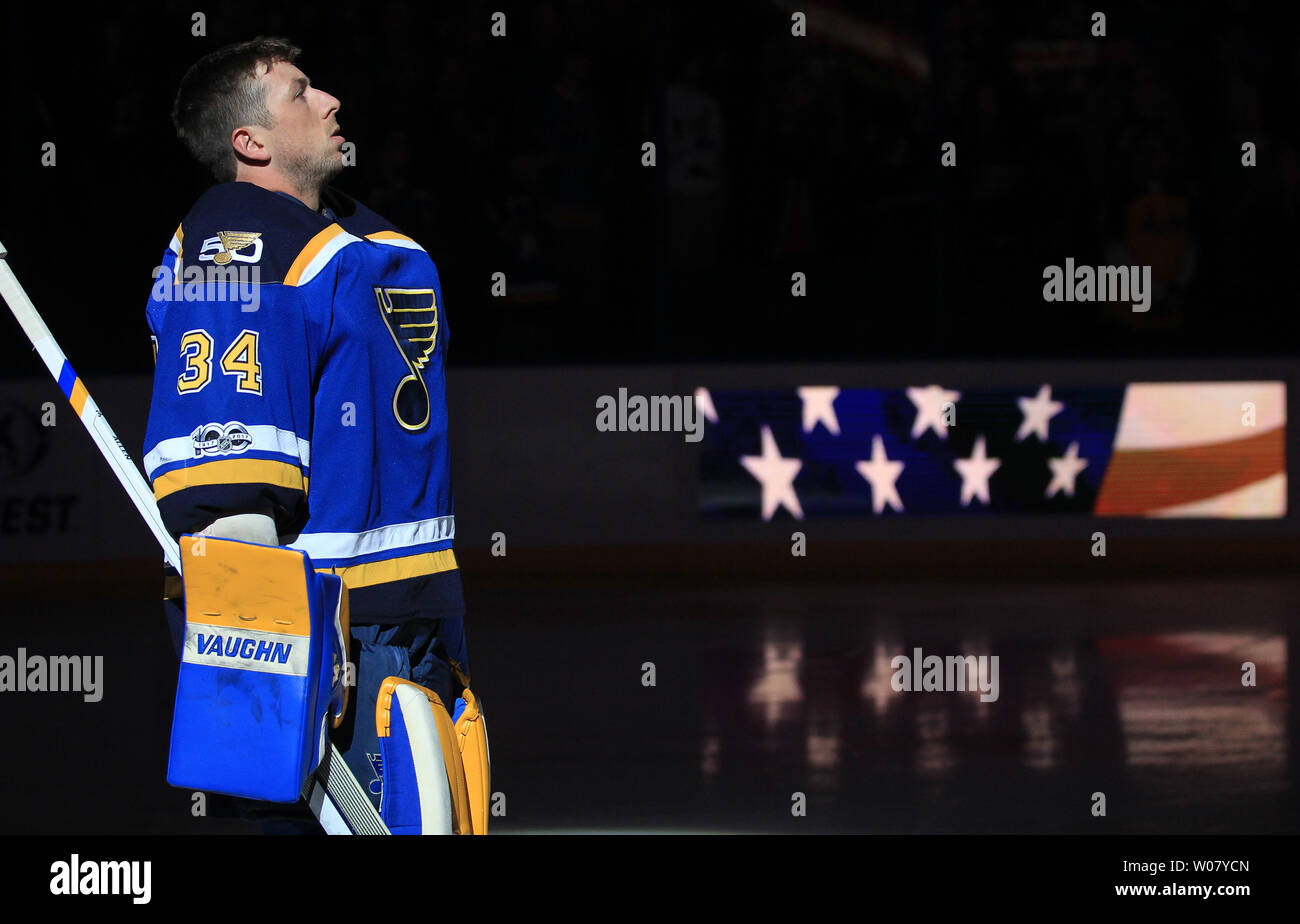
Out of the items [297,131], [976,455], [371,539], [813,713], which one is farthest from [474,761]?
[976,455]

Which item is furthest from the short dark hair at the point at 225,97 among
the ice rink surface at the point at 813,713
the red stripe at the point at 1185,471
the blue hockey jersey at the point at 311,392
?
the red stripe at the point at 1185,471

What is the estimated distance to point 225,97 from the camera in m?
2.80

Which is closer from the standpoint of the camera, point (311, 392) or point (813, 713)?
point (311, 392)

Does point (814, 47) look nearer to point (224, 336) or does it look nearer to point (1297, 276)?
point (1297, 276)

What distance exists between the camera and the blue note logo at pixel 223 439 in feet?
8.43

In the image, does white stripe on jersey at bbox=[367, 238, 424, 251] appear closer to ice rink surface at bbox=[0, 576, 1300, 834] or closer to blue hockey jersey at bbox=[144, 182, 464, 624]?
blue hockey jersey at bbox=[144, 182, 464, 624]

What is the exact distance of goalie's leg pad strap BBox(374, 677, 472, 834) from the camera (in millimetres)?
2775

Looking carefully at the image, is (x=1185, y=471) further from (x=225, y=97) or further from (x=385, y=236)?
(x=225, y=97)

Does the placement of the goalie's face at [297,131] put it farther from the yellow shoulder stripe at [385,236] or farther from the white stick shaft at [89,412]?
the white stick shaft at [89,412]

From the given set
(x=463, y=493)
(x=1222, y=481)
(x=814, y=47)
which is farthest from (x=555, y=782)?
(x=814, y=47)

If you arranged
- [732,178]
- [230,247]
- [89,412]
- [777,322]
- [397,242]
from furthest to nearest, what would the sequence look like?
[732,178] → [777,322] → [397,242] → [89,412] → [230,247]

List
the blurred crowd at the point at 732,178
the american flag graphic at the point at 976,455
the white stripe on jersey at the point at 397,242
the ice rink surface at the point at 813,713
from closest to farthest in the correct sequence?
1. the white stripe on jersey at the point at 397,242
2. the ice rink surface at the point at 813,713
3. the american flag graphic at the point at 976,455
4. the blurred crowd at the point at 732,178

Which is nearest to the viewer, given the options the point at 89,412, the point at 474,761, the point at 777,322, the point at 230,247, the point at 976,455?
the point at 230,247

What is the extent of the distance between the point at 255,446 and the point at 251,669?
33 centimetres
